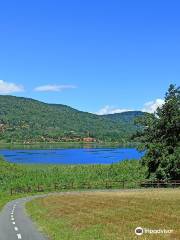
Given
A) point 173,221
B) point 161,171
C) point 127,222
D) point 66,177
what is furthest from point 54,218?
point 66,177

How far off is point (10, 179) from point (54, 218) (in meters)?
58.8

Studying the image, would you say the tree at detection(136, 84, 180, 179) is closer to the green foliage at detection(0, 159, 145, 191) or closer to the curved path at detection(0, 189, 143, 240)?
the green foliage at detection(0, 159, 145, 191)

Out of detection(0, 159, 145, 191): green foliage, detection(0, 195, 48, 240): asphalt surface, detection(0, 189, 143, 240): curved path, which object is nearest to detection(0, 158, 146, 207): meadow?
detection(0, 159, 145, 191): green foliage

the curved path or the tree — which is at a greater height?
the tree

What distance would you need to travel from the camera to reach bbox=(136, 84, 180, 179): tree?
76625mm

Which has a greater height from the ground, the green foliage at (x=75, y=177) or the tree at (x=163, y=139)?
the tree at (x=163, y=139)

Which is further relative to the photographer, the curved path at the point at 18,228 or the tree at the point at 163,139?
the tree at the point at 163,139

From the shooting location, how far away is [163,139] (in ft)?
260

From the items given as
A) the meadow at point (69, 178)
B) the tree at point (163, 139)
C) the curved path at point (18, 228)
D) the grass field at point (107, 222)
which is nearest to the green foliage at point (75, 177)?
the meadow at point (69, 178)

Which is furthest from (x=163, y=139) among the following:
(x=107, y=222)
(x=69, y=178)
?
(x=107, y=222)

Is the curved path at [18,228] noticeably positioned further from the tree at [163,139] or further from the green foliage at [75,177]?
the green foliage at [75,177]

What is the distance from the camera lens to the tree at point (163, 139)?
251 feet

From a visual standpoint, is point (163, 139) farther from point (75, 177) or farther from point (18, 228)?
point (18, 228)

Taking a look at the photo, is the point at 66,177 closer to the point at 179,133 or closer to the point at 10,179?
the point at 10,179
